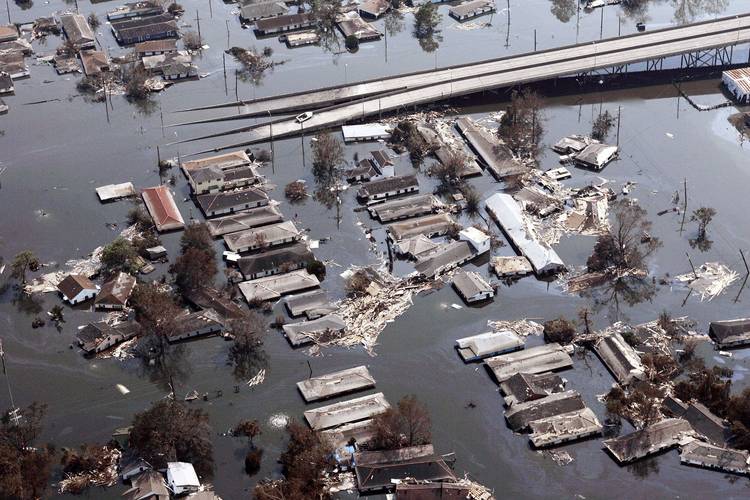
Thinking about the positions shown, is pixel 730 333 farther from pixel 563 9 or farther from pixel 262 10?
pixel 262 10

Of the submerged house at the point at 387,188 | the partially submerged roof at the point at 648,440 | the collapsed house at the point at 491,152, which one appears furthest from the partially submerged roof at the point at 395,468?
the collapsed house at the point at 491,152

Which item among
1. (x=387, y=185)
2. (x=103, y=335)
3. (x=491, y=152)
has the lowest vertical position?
(x=103, y=335)

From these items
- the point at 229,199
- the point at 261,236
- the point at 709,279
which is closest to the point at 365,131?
the point at 229,199

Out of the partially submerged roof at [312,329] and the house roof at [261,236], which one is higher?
the house roof at [261,236]

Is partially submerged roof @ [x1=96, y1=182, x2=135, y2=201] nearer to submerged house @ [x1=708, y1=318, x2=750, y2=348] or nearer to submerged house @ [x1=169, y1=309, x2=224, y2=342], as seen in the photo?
submerged house @ [x1=169, y1=309, x2=224, y2=342]

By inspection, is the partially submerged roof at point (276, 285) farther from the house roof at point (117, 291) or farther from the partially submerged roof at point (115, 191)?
the partially submerged roof at point (115, 191)

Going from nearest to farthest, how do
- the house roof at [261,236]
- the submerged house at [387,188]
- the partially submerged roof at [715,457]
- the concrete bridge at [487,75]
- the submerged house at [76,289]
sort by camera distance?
the partially submerged roof at [715,457] < the submerged house at [76,289] < the house roof at [261,236] < the submerged house at [387,188] < the concrete bridge at [487,75]

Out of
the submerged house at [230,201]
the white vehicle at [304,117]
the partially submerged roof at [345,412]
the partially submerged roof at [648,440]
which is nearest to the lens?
the partially submerged roof at [648,440]
